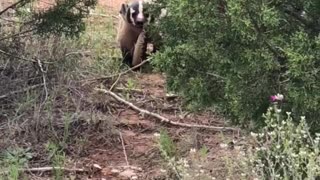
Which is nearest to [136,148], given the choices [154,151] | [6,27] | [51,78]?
[154,151]

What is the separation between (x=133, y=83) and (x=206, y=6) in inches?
113

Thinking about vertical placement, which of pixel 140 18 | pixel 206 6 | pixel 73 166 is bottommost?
pixel 73 166

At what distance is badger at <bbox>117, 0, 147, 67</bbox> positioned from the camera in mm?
7398

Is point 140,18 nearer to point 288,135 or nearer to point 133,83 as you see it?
point 133,83

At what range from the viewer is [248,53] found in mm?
3805

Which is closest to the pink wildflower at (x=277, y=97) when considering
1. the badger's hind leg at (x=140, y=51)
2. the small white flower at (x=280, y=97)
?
the small white flower at (x=280, y=97)

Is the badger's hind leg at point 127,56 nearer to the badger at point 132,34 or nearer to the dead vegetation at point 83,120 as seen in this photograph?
the badger at point 132,34

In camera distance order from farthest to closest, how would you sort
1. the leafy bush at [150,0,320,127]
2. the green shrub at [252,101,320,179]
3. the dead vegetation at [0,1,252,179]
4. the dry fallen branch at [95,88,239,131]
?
the dry fallen branch at [95,88,239,131], the dead vegetation at [0,1,252,179], the leafy bush at [150,0,320,127], the green shrub at [252,101,320,179]

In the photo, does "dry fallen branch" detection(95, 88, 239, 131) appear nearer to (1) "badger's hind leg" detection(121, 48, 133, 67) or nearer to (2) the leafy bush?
(1) "badger's hind leg" detection(121, 48, 133, 67)

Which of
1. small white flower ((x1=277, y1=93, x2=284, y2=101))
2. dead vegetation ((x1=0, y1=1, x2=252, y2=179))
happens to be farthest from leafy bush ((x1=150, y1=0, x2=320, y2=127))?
dead vegetation ((x1=0, y1=1, x2=252, y2=179))

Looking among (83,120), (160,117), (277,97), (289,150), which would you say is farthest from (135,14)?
(289,150)

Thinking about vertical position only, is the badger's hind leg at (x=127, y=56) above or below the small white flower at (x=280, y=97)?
below

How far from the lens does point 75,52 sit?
6.35m

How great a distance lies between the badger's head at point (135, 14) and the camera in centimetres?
736
